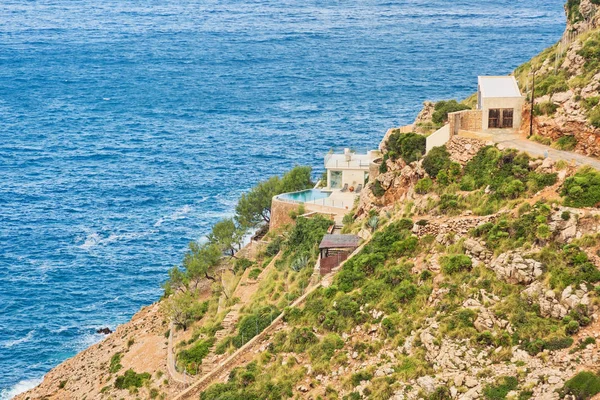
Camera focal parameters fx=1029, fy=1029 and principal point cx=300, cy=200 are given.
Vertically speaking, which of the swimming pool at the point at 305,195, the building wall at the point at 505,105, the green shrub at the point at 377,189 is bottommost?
the swimming pool at the point at 305,195

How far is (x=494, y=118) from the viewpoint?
6347 cm

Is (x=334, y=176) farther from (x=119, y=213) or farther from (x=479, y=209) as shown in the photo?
(x=119, y=213)

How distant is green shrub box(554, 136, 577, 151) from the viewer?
188 ft

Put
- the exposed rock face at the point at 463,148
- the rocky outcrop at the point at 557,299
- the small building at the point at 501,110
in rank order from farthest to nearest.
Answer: the small building at the point at 501,110 < the exposed rock face at the point at 463,148 < the rocky outcrop at the point at 557,299

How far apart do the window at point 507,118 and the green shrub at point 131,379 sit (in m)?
27.6

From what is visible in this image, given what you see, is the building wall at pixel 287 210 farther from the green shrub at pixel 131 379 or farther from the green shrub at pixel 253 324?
the green shrub at pixel 131 379

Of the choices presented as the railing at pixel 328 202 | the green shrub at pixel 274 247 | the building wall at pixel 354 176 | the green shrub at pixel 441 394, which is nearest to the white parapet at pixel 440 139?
the railing at pixel 328 202

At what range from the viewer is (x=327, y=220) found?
72625 mm

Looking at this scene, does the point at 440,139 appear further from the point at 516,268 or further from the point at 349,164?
the point at 349,164

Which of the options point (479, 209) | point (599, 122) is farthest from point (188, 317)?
point (599, 122)

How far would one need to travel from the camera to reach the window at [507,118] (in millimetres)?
63219

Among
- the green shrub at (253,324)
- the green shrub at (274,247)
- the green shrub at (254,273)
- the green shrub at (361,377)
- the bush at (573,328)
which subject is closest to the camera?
the bush at (573,328)

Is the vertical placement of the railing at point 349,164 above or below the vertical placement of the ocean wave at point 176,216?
above

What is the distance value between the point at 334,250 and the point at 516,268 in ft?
55.8
